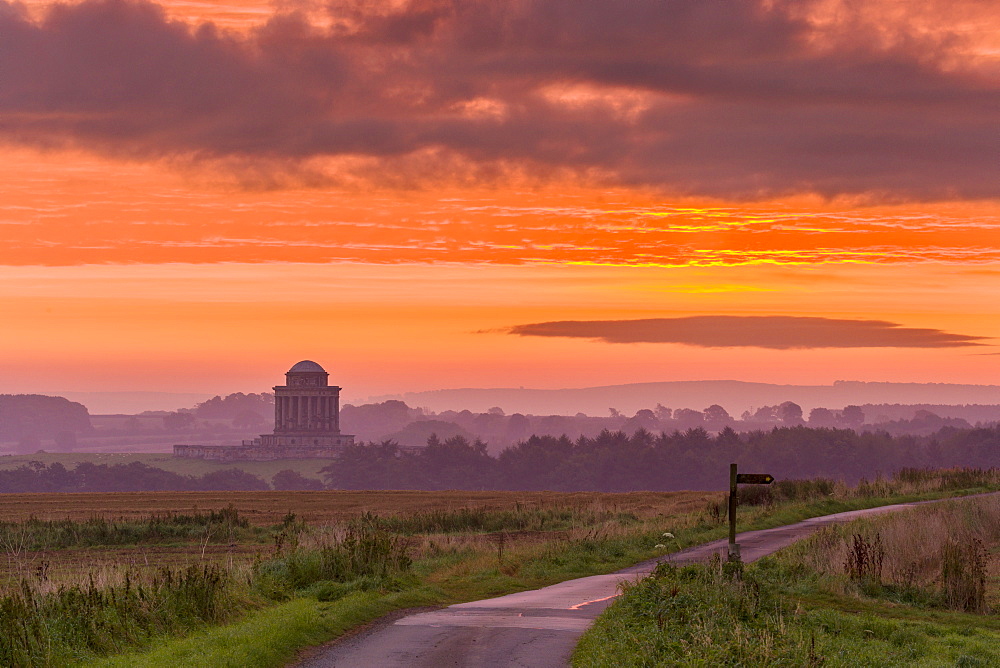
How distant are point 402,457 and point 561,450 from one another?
937 inches

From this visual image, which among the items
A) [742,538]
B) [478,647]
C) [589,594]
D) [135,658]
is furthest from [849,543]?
[135,658]

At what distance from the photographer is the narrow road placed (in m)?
18.3

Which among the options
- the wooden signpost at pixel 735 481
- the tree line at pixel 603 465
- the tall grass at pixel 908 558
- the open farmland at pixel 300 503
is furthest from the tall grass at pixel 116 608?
the tree line at pixel 603 465

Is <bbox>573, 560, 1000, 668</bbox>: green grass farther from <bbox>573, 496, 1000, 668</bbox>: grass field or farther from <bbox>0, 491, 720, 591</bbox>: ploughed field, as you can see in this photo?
<bbox>0, 491, 720, 591</bbox>: ploughed field

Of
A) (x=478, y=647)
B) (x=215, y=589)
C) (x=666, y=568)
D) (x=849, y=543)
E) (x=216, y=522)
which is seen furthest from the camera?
(x=216, y=522)

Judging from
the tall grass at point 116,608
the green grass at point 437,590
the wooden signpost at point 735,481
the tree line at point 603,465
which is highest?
the wooden signpost at point 735,481

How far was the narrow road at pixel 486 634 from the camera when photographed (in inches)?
722

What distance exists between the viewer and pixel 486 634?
2070 centimetres

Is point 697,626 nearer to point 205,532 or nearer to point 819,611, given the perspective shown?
point 819,611

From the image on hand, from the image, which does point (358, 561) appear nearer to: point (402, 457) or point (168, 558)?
point (168, 558)

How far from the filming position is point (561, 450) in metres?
169

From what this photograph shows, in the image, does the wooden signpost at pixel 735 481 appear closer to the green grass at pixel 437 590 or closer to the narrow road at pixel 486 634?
the green grass at pixel 437 590

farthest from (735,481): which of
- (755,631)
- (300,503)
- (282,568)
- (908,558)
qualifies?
(300,503)

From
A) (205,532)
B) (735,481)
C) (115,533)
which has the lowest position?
(205,532)
